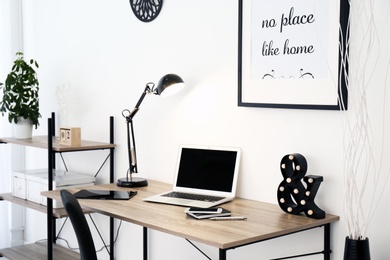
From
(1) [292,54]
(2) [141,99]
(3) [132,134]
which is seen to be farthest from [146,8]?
(1) [292,54]

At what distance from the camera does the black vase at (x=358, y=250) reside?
6.64 ft

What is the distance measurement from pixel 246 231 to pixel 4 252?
6.90 feet

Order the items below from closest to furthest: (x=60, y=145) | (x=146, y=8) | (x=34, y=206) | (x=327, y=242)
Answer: (x=327, y=242) < (x=146, y=8) < (x=60, y=145) < (x=34, y=206)

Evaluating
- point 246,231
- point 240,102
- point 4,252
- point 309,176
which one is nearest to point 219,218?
point 246,231

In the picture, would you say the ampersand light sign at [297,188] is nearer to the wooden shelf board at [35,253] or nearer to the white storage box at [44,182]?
the white storage box at [44,182]

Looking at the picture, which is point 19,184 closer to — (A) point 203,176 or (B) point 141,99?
(B) point 141,99

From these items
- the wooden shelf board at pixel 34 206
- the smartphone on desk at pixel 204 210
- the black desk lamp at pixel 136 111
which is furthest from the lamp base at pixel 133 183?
the smartphone on desk at pixel 204 210

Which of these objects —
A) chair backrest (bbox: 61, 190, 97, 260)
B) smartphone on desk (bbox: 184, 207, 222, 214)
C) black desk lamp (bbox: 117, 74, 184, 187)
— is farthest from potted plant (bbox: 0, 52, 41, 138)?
smartphone on desk (bbox: 184, 207, 222, 214)

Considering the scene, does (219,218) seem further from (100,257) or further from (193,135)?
(100,257)

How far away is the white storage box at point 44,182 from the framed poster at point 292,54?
1.23 m

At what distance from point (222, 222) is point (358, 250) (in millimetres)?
497

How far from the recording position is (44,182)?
3.31 metres

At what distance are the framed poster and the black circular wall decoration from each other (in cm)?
61

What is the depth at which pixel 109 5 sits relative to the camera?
3334 millimetres
